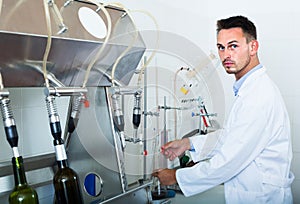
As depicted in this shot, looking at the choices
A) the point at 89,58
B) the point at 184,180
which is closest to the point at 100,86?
the point at 89,58

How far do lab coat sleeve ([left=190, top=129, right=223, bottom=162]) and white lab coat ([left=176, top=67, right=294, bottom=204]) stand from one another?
161mm

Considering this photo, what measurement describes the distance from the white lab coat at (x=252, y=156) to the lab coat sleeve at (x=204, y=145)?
161 mm

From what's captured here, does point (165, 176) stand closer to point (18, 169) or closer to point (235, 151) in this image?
point (235, 151)

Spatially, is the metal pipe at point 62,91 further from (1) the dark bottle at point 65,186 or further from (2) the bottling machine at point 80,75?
(1) the dark bottle at point 65,186

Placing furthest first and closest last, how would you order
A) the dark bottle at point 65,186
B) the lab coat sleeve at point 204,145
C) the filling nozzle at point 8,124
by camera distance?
the lab coat sleeve at point 204,145 < the dark bottle at point 65,186 < the filling nozzle at point 8,124

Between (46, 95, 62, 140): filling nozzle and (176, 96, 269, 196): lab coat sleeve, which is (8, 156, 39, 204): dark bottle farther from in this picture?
(176, 96, 269, 196): lab coat sleeve

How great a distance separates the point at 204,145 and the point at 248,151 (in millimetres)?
273

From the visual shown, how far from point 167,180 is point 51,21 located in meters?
0.70

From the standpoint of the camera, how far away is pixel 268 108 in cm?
129

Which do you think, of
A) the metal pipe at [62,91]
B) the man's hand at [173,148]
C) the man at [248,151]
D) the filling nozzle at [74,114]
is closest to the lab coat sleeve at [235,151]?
the man at [248,151]

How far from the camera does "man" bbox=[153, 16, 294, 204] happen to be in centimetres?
128

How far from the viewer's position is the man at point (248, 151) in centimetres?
128

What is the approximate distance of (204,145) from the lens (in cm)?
152

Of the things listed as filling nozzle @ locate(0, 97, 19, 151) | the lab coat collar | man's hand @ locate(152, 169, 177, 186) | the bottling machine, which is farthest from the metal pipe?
the lab coat collar
